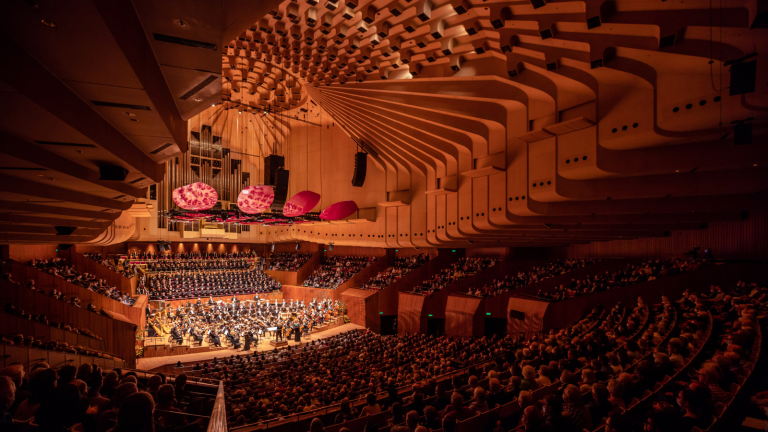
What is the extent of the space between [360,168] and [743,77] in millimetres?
12601

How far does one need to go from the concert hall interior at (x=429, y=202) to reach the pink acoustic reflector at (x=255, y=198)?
0.05 metres

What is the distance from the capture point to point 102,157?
3.85 m

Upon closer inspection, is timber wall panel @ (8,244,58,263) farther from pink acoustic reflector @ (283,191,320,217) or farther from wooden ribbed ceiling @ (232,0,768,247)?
wooden ribbed ceiling @ (232,0,768,247)

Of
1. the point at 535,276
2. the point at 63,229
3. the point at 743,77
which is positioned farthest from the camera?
the point at 535,276

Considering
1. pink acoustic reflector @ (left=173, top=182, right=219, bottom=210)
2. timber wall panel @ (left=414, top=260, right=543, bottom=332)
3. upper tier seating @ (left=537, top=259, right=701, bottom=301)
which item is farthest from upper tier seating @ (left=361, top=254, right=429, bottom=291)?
pink acoustic reflector @ (left=173, top=182, right=219, bottom=210)

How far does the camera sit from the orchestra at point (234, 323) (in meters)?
13.7

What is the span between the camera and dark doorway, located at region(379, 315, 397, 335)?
688 inches

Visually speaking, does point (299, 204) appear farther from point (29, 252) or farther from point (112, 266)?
point (112, 266)

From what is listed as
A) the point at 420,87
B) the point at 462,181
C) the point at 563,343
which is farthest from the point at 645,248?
the point at 420,87

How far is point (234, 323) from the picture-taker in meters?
14.9

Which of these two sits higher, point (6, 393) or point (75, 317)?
point (6, 393)

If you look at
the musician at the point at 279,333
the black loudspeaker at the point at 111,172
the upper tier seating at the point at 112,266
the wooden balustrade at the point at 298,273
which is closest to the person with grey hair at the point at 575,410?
the black loudspeaker at the point at 111,172

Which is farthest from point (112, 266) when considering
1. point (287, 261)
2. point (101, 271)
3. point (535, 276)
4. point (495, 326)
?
point (535, 276)

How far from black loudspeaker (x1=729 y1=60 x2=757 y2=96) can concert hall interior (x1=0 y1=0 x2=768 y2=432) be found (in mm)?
18
